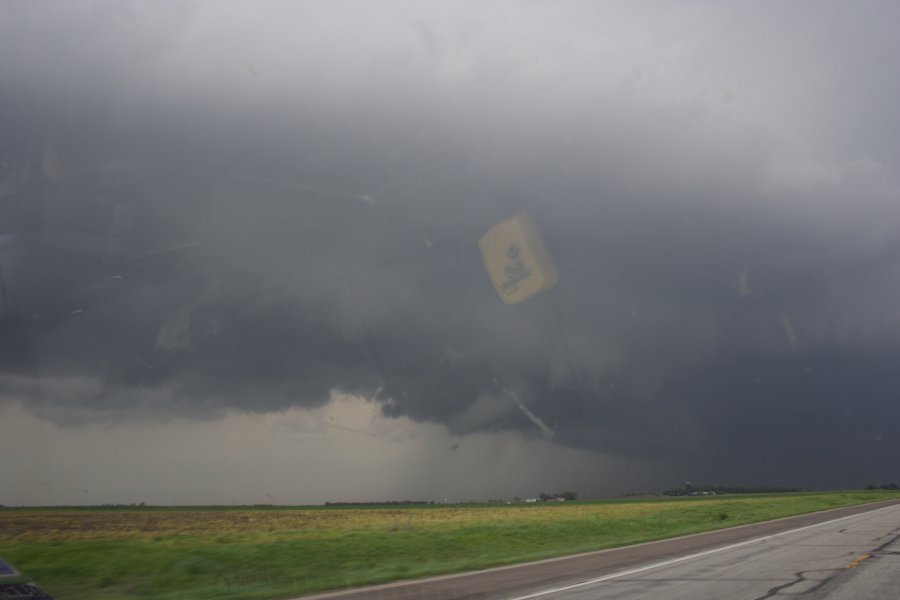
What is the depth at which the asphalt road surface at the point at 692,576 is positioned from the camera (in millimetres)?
12273

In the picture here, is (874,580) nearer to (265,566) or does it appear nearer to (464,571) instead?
(464,571)

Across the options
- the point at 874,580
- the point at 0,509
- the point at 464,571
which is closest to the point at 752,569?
the point at 874,580

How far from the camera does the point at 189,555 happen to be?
760 inches

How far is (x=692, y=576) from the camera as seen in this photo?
14.9 m

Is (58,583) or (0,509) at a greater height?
(0,509)

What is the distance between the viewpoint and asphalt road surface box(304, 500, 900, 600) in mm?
12273

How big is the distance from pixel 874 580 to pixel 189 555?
15.8 meters

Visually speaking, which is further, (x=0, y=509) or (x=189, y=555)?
(x=0, y=509)

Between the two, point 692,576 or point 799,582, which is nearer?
point 799,582

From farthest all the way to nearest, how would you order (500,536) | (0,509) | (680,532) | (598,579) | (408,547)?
(0,509) → (680,532) → (500,536) → (408,547) → (598,579)

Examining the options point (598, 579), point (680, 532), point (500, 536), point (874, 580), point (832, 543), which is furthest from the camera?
point (680, 532)

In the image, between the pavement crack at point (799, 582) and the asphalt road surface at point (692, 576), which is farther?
the asphalt road surface at point (692, 576)

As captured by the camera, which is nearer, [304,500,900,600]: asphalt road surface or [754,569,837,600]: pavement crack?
[754,569,837,600]: pavement crack

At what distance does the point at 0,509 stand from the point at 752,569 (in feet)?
269
